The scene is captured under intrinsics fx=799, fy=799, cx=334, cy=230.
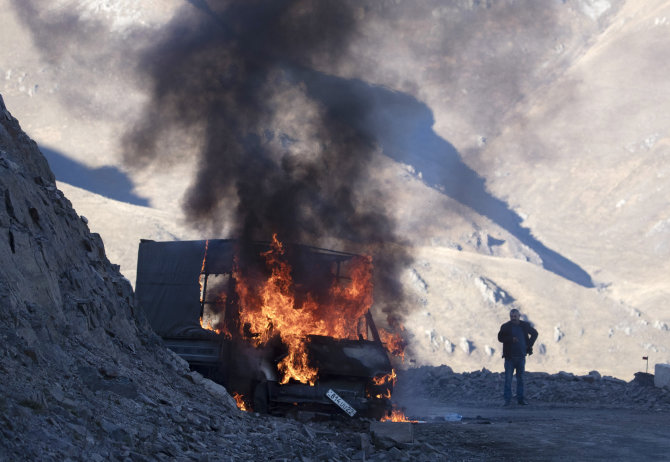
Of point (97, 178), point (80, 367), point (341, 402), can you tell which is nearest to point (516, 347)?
point (341, 402)

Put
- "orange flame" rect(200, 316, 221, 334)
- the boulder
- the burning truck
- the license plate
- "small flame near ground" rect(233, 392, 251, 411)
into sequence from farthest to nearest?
1. the boulder
2. "orange flame" rect(200, 316, 221, 334)
3. "small flame near ground" rect(233, 392, 251, 411)
4. the burning truck
5. the license plate

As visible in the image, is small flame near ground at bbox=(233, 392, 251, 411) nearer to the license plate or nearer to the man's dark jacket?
the license plate

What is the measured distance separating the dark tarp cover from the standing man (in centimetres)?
572

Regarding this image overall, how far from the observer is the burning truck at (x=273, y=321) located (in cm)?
1045

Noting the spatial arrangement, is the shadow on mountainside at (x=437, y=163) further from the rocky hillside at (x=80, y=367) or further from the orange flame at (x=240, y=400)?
the rocky hillside at (x=80, y=367)

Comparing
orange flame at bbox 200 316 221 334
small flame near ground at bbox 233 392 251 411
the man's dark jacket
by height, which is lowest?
small flame near ground at bbox 233 392 251 411

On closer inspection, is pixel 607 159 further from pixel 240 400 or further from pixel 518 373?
pixel 240 400

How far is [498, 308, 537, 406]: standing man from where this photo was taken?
15086mm

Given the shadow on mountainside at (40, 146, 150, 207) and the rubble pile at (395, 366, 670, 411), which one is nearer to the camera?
the rubble pile at (395, 366, 670, 411)

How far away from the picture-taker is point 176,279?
44.3 feet

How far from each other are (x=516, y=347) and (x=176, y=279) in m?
6.46

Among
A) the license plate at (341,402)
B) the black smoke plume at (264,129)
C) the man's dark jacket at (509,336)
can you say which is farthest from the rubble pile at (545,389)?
the license plate at (341,402)

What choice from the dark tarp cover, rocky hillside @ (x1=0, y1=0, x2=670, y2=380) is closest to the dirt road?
the dark tarp cover

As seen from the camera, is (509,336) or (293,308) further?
(509,336)
